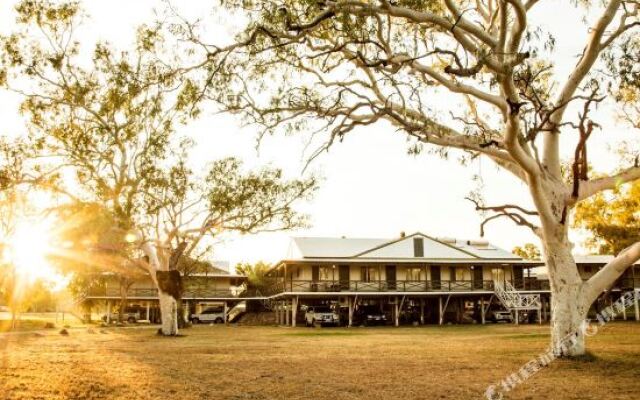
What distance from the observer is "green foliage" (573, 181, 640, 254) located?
142 ft

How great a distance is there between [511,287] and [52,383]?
38248mm

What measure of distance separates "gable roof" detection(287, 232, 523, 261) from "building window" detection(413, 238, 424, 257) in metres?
0.19

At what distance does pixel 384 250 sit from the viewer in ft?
152

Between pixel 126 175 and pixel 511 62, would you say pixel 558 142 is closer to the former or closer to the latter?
pixel 511 62

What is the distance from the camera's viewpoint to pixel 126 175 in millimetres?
23281

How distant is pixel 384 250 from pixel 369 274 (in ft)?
7.46

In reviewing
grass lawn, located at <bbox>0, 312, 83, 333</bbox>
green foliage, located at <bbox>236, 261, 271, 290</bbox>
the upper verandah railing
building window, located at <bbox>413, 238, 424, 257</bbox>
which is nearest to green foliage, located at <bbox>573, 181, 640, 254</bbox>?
the upper verandah railing

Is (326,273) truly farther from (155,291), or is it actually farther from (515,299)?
(155,291)

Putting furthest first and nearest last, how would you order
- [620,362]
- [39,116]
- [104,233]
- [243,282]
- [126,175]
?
[243,282] → [104,233] → [126,175] → [39,116] → [620,362]

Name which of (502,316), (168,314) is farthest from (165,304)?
(502,316)

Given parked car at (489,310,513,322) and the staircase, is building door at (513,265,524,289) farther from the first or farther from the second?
parked car at (489,310,513,322)

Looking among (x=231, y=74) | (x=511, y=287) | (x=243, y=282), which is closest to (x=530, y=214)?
(x=231, y=74)

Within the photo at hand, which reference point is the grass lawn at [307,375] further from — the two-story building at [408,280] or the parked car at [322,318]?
the two-story building at [408,280]

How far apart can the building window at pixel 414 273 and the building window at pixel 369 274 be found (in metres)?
2.51
